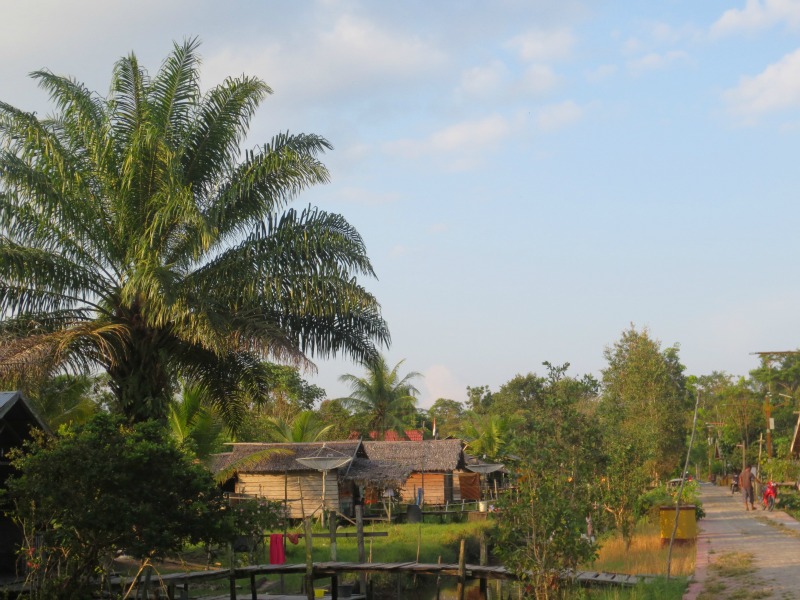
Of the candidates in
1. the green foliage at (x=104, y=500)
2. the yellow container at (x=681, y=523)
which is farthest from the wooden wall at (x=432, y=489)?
the green foliage at (x=104, y=500)

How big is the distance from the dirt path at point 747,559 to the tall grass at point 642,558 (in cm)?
30

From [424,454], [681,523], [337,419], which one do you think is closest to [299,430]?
[424,454]

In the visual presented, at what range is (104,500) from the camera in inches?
471

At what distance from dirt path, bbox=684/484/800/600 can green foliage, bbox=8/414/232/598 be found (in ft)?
23.6

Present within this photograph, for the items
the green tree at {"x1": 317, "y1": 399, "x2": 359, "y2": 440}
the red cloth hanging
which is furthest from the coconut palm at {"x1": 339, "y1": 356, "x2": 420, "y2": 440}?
the red cloth hanging

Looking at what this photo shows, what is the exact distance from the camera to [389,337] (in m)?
18.0

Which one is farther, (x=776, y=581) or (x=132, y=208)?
(x=132, y=208)

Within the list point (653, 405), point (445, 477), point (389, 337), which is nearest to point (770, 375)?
point (653, 405)

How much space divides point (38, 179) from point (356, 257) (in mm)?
5391

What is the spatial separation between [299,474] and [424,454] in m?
7.22

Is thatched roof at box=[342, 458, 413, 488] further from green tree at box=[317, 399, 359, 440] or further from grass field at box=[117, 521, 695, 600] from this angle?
green tree at box=[317, 399, 359, 440]

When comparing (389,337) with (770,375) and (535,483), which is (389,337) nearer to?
(535,483)

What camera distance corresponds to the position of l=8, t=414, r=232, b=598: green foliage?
11938 millimetres

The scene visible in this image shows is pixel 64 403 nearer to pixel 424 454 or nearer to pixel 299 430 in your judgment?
pixel 299 430
